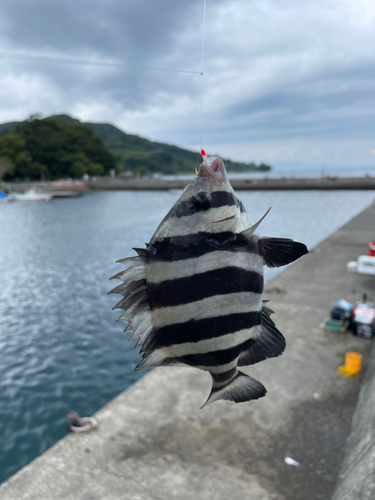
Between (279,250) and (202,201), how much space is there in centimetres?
29

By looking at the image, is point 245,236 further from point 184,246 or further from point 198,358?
point 198,358

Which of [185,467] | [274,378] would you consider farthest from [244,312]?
[274,378]

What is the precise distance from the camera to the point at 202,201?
104cm

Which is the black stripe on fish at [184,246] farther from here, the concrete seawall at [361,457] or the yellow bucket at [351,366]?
the yellow bucket at [351,366]

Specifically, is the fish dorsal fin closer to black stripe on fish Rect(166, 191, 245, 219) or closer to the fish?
the fish

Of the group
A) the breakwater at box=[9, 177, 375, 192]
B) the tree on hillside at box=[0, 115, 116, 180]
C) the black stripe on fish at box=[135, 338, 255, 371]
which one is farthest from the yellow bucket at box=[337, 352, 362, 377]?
the tree on hillside at box=[0, 115, 116, 180]

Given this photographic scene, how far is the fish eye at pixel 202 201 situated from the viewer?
1045 mm

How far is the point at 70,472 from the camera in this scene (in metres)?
5.40

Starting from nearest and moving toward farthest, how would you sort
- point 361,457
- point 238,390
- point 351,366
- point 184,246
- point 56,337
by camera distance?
point 184,246 < point 238,390 < point 361,457 < point 351,366 < point 56,337

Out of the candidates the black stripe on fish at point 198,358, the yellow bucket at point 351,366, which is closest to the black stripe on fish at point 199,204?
the black stripe on fish at point 198,358

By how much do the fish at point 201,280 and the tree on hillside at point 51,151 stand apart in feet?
281

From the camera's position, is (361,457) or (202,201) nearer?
(202,201)

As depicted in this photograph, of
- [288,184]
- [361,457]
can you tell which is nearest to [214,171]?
[361,457]

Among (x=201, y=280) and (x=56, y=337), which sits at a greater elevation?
(x=201, y=280)
